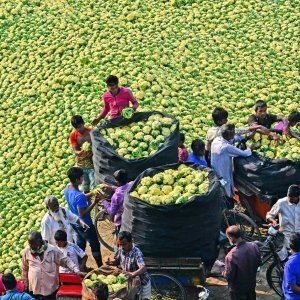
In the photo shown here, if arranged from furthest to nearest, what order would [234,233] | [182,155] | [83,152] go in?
[83,152] → [182,155] → [234,233]

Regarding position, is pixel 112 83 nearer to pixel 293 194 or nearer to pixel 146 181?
pixel 146 181

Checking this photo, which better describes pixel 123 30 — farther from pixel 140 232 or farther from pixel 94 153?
pixel 140 232

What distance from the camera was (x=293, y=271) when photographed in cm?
1034

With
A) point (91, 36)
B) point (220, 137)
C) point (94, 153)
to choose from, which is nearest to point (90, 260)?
point (94, 153)

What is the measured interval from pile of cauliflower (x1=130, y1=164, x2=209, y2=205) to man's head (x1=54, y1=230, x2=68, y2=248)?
1.01 metres

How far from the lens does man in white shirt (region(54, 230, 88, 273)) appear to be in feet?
36.7

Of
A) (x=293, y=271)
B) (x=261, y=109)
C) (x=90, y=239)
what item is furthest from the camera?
(x=261, y=109)

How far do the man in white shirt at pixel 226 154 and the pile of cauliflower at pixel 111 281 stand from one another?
2.59m

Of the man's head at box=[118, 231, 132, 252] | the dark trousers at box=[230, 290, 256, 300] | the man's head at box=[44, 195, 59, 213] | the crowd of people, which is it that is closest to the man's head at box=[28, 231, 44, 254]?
the crowd of people

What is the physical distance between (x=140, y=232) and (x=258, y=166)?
195cm

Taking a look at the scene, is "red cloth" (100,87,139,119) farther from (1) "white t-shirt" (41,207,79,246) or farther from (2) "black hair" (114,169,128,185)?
(1) "white t-shirt" (41,207,79,246)

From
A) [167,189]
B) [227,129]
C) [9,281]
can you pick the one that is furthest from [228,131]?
[9,281]

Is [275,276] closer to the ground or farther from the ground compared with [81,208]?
closer to the ground

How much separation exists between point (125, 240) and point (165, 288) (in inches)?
43.5
